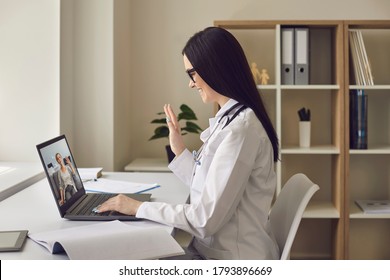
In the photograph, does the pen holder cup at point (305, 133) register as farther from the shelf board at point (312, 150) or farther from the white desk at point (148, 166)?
the white desk at point (148, 166)

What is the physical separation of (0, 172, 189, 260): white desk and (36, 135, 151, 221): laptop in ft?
0.10

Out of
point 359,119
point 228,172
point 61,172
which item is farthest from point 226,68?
point 359,119

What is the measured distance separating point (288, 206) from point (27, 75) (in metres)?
1.37

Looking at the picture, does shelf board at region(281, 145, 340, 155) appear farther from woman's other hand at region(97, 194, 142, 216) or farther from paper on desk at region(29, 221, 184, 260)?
paper on desk at region(29, 221, 184, 260)

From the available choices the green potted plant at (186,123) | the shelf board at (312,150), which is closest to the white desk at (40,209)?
the green potted plant at (186,123)

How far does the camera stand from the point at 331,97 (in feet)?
10.2

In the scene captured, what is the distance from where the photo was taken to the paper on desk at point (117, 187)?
1.92 m

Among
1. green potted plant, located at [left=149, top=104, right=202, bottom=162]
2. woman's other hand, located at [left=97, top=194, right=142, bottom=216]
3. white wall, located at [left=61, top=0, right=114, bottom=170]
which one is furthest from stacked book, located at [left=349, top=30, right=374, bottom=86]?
woman's other hand, located at [left=97, top=194, right=142, bottom=216]

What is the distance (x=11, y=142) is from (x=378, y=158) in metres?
1.85

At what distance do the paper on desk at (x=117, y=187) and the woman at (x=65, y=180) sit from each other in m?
0.19

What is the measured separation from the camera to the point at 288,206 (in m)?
1.68

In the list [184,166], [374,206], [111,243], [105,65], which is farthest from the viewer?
[374,206]

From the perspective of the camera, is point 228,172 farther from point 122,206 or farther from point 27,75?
point 27,75

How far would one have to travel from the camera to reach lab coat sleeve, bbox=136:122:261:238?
4.66ft
